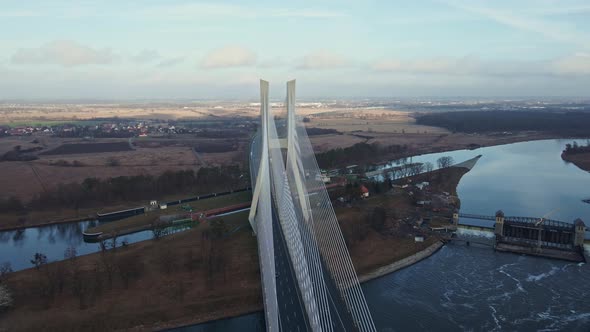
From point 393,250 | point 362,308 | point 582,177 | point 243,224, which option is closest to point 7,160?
point 243,224

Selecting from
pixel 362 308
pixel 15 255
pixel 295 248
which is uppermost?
pixel 295 248

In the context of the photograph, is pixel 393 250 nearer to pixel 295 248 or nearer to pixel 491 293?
pixel 491 293

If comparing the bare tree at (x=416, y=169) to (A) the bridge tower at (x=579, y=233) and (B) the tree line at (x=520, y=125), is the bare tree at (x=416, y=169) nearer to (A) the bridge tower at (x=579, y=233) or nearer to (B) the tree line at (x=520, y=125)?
(A) the bridge tower at (x=579, y=233)

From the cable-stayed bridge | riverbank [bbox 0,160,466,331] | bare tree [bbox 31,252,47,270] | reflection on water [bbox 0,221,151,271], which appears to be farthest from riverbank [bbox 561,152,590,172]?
bare tree [bbox 31,252,47,270]

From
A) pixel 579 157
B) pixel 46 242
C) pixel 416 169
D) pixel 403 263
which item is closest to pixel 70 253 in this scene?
pixel 46 242

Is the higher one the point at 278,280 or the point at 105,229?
the point at 278,280

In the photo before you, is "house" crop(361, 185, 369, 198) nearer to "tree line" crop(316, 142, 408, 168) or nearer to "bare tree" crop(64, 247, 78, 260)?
"tree line" crop(316, 142, 408, 168)

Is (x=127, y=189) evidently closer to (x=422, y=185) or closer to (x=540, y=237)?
(x=422, y=185)

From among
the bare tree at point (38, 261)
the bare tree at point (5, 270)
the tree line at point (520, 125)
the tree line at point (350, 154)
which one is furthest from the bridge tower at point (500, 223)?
the tree line at point (520, 125)
